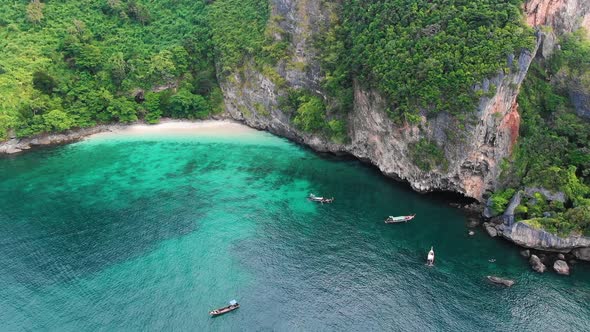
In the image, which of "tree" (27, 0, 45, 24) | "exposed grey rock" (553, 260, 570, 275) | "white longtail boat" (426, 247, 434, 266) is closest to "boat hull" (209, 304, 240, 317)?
"white longtail boat" (426, 247, 434, 266)

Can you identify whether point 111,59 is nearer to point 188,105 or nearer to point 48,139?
point 188,105

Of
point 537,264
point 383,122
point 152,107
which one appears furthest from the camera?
point 152,107

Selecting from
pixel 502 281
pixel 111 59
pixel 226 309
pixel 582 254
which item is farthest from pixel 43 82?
pixel 582 254

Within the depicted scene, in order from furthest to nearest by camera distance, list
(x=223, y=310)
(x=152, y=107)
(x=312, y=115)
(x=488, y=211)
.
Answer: (x=152, y=107), (x=312, y=115), (x=488, y=211), (x=223, y=310)

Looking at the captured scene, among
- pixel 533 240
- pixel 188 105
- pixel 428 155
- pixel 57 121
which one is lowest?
pixel 533 240

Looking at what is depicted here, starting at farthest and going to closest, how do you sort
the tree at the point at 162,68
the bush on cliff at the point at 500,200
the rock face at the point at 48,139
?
1. the tree at the point at 162,68
2. the rock face at the point at 48,139
3. the bush on cliff at the point at 500,200

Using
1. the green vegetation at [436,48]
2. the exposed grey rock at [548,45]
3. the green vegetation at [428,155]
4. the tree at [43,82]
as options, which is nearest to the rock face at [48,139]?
the tree at [43,82]

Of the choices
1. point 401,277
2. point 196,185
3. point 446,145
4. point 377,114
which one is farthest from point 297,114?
point 401,277

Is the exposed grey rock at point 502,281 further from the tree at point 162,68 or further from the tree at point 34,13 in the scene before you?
the tree at point 34,13
